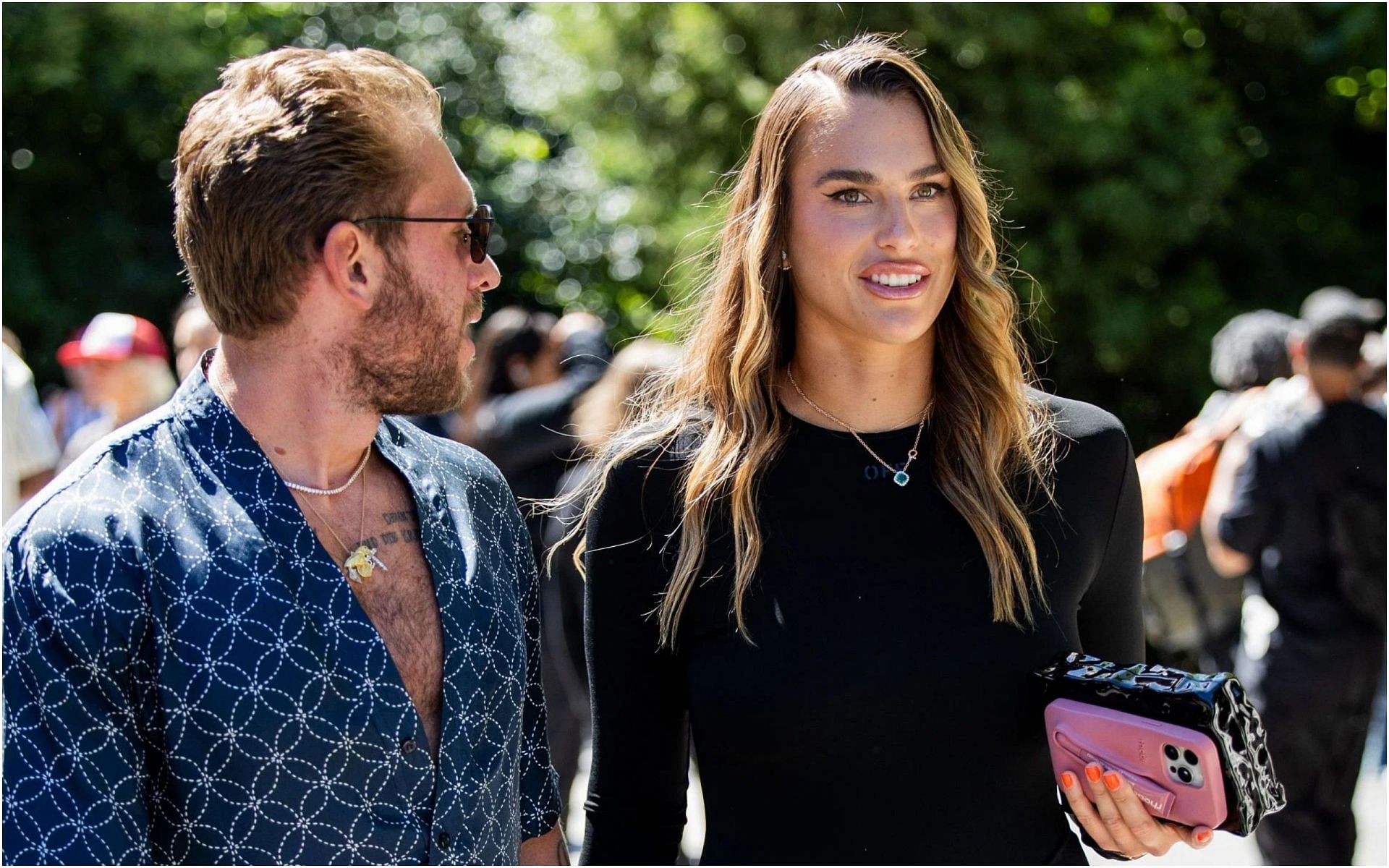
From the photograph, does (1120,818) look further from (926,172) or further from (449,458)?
(449,458)

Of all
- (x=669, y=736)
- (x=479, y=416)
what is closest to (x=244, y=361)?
(x=669, y=736)

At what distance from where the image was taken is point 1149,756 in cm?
202

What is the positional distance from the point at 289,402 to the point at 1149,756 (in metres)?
1.34

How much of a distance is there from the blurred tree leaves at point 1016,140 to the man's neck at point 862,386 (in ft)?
19.1

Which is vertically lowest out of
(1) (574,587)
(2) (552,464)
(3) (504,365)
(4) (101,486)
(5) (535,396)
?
(1) (574,587)

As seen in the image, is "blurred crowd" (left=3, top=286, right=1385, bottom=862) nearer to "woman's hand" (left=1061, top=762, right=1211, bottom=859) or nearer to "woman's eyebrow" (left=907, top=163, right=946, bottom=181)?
"woman's eyebrow" (left=907, top=163, right=946, bottom=181)

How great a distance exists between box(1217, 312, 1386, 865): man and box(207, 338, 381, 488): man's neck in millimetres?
4022

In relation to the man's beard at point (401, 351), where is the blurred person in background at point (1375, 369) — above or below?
below

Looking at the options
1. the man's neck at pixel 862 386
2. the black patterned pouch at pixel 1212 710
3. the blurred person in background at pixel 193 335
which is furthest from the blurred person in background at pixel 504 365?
the black patterned pouch at pixel 1212 710

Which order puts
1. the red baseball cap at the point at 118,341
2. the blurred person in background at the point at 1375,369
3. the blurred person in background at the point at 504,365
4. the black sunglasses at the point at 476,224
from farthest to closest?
1. the blurred person in background at the point at 504,365
2. the blurred person in background at the point at 1375,369
3. the red baseball cap at the point at 118,341
4. the black sunglasses at the point at 476,224

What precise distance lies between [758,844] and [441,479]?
2.55 feet

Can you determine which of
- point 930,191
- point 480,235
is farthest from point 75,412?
point 930,191

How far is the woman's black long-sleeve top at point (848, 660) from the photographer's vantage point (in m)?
2.19

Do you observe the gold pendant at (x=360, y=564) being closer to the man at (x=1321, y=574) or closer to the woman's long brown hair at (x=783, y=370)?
the woman's long brown hair at (x=783, y=370)
